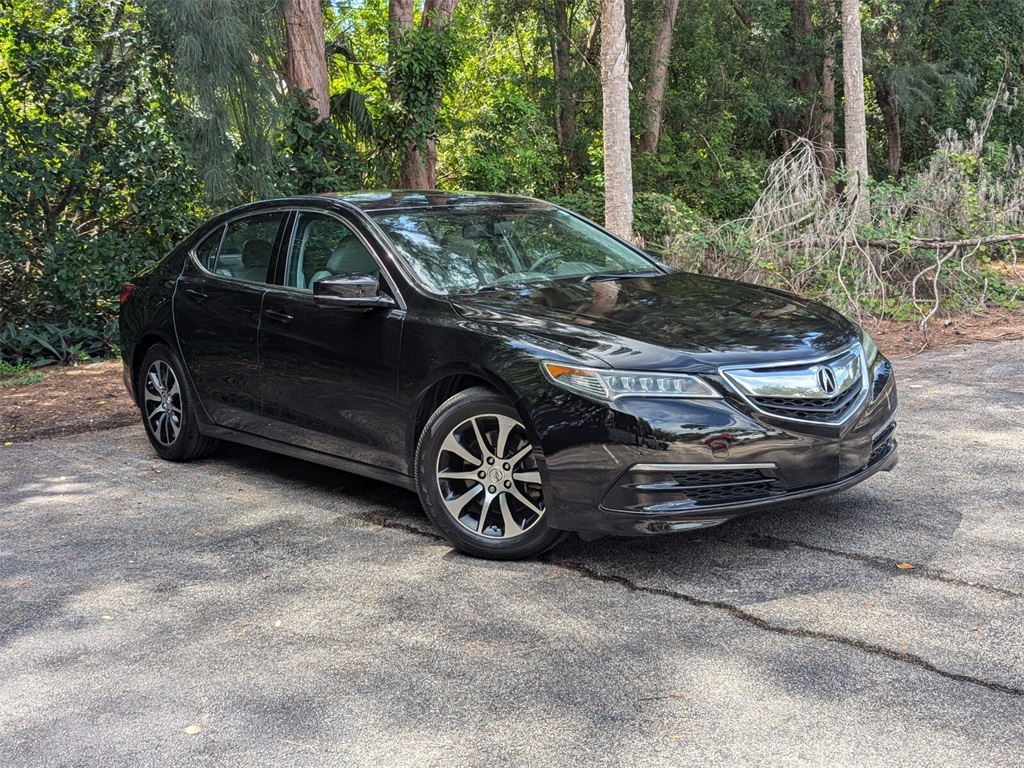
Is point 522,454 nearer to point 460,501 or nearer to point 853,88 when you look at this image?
point 460,501

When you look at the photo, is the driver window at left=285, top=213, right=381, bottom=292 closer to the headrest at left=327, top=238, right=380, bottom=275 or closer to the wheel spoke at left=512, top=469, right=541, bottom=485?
the headrest at left=327, top=238, right=380, bottom=275

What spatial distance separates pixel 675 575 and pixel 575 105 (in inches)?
797

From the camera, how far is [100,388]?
9.86 metres

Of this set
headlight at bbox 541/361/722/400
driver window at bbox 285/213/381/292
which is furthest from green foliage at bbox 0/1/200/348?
headlight at bbox 541/361/722/400

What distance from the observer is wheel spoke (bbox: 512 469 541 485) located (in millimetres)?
4715

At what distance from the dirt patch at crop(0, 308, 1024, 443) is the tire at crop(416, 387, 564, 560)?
4350 mm

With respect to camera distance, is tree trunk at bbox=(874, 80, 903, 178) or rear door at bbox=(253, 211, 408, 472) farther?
tree trunk at bbox=(874, 80, 903, 178)

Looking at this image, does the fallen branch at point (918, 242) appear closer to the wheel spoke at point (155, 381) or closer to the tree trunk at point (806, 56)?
the wheel spoke at point (155, 381)

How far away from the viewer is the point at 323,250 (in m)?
5.96

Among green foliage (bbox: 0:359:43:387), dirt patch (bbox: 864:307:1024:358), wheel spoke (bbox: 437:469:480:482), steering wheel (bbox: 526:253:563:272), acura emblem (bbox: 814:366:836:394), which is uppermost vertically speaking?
steering wheel (bbox: 526:253:563:272)

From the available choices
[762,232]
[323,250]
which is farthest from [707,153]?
[323,250]

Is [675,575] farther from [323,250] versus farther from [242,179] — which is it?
[242,179]

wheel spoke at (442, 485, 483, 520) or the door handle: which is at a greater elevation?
the door handle

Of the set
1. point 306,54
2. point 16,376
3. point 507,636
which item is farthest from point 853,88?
point 507,636
